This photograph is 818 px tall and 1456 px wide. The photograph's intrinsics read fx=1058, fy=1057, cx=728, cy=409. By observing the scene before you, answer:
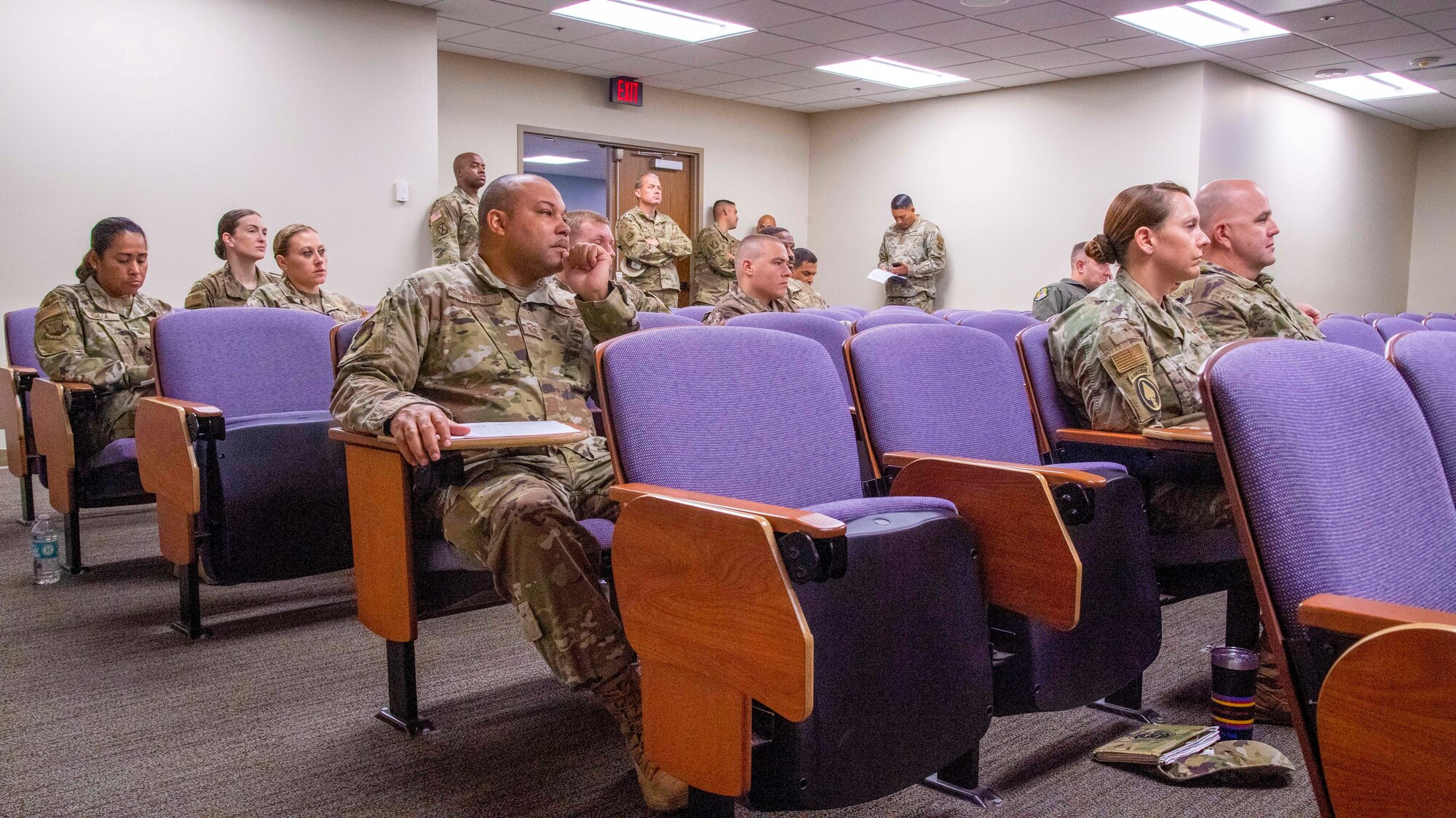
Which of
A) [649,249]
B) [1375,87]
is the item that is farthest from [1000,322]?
[1375,87]

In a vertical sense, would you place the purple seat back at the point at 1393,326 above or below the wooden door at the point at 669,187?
below

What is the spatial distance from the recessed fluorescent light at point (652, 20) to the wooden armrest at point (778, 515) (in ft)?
19.8

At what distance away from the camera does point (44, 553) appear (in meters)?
3.33

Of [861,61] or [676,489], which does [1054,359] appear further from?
[861,61]

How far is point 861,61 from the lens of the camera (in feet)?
28.2

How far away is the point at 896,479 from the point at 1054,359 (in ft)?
2.55

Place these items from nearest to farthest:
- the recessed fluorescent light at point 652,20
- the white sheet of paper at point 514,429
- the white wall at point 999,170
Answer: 1. the white sheet of paper at point 514,429
2. the recessed fluorescent light at point 652,20
3. the white wall at point 999,170

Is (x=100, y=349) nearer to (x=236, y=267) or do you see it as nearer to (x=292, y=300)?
(x=292, y=300)

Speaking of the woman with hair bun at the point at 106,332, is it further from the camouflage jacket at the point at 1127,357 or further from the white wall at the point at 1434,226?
the white wall at the point at 1434,226

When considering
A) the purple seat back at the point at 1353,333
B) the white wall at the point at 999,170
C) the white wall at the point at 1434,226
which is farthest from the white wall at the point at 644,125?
the white wall at the point at 1434,226

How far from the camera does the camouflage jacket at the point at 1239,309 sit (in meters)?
2.90

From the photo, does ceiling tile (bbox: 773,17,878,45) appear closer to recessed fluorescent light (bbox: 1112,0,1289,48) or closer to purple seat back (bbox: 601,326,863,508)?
recessed fluorescent light (bbox: 1112,0,1289,48)

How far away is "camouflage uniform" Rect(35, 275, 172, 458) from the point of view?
3527mm

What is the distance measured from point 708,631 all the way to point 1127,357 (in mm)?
1302
